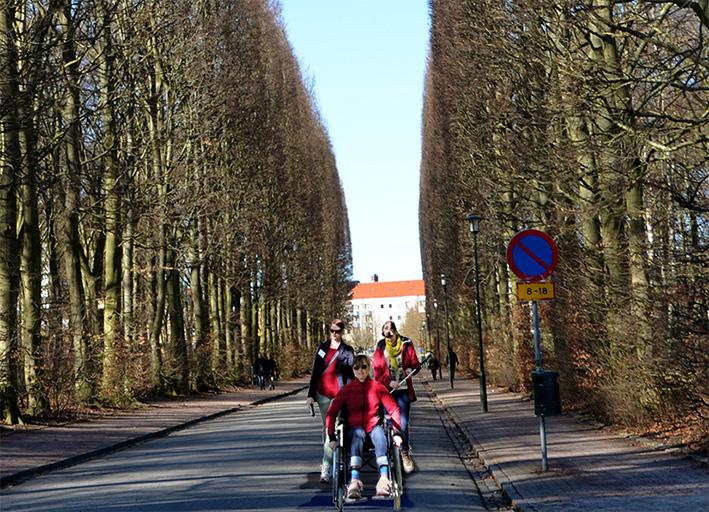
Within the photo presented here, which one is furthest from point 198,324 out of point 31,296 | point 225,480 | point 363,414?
point 363,414

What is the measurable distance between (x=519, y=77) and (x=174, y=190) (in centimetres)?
1156

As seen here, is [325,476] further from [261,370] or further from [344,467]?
[261,370]

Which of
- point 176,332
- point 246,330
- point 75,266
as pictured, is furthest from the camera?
point 246,330

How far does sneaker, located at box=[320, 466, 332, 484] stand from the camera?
509 inches

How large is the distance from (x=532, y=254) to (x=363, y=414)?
3.57m

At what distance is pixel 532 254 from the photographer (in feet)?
45.6

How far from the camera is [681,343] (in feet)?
49.1

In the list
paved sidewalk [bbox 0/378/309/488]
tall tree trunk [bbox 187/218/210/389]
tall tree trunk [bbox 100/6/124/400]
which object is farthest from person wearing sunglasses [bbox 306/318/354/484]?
tall tree trunk [bbox 187/218/210/389]

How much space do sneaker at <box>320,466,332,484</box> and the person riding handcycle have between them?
5.34 feet

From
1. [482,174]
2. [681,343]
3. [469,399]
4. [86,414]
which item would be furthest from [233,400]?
[681,343]

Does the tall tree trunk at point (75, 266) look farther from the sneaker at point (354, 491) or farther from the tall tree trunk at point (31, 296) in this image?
the sneaker at point (354, 491)

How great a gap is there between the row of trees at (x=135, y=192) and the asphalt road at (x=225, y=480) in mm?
5703

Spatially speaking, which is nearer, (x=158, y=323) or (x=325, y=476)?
(x=325, y=476)

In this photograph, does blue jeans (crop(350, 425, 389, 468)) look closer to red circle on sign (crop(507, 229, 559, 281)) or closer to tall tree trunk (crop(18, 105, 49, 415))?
red circle on sign (crop(507, 229, 559, 281))
